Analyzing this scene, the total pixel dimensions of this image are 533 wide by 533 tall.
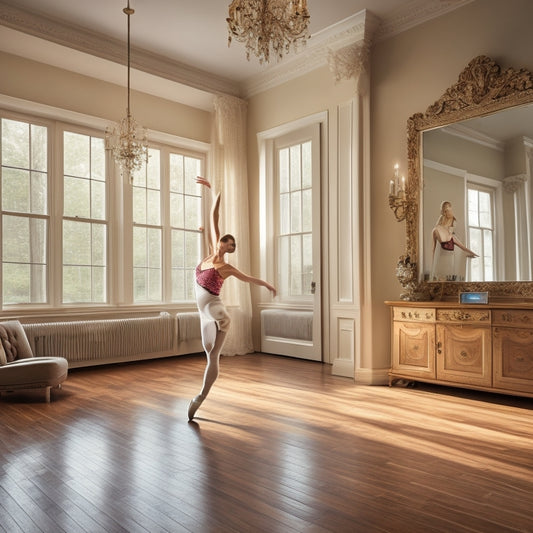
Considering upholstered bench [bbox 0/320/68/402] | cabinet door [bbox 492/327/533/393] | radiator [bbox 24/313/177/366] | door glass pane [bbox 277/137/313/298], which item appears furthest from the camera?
door glass pane [bbox 277/137/313/298]

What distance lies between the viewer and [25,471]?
299 cm

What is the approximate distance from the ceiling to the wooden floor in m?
4.15

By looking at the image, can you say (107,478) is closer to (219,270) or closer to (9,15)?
(219,270)

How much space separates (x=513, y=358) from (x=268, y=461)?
2705 mm

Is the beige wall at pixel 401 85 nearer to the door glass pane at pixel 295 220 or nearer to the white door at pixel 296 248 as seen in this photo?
the white door at pixel 296 248

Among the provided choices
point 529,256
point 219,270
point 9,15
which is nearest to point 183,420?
point 219,270

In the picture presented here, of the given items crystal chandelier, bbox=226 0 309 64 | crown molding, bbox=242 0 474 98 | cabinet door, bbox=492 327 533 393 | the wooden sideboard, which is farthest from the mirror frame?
crystal chandelier, bbox=226 0 309 64

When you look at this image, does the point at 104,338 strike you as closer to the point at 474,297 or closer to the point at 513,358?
the point at 474,297

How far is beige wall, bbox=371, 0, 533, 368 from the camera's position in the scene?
17.4 ft

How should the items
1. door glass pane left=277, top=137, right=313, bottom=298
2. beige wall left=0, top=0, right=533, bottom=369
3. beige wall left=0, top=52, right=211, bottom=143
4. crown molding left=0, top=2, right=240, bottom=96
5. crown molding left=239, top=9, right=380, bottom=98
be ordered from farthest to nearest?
door glass pane left=277, top=137, right=313, bottom=298 → beige wall left=0, top=52, right=211, bottom=143 → crown molding left=239, top=9, right=380, bottom=98 → crown molding left=0, top=2, right=240, bottom=96 → beige wall left=0, top=0, right=533, bottom=369

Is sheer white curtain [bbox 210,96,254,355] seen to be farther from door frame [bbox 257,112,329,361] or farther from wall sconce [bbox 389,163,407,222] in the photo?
wall sconce [bbox 389,163,407,222]

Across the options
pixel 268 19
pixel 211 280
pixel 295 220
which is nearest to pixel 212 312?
pixel 211 280

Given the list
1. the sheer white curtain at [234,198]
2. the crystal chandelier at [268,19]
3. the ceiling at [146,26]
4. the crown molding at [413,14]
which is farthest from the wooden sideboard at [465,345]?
the ceiling at [146,26]

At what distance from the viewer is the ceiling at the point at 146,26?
5672 millimetres
